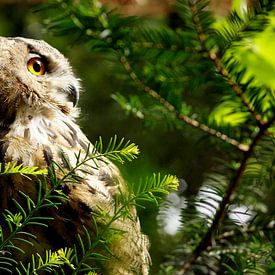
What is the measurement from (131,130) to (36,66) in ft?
3.06

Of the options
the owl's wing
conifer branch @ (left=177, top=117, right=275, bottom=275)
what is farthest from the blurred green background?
conifer branch @ (left=177, top=117, right=275, bottom=275)

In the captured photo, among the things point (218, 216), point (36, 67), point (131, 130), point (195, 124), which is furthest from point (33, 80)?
point (131, 130)

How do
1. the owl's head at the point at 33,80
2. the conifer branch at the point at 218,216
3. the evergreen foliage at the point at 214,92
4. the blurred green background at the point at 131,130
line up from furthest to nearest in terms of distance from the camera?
the blurred green background at the point at 131,130 → the owl's head at the point at 33,80 → the conifer branch at the point at 218,216 → the evergreen foliage at the point at 214,92

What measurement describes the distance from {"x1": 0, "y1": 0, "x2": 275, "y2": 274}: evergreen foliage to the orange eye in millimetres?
111

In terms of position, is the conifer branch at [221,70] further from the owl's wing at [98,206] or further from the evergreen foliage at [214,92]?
the owl's wing at [98,206]

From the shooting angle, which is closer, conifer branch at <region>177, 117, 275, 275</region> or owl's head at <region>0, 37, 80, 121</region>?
conifer branch at <region>177, 117, 275, 275</region>

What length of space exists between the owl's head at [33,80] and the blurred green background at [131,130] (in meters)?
0.08

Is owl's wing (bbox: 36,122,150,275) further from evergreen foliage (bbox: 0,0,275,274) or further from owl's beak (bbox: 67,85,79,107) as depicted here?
owl's beak (bbox: 67,85,79,107)

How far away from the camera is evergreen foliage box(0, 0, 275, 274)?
1.49 metres

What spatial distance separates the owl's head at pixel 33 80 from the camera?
5.58ft

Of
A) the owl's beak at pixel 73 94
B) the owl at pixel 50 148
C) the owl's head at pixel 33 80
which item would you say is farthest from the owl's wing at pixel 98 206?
the owl's beak at pixel 73 94

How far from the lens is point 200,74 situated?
5.92ft

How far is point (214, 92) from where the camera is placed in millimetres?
1732

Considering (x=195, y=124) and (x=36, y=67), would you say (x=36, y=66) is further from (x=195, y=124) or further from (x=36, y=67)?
(x=195, y=124)
